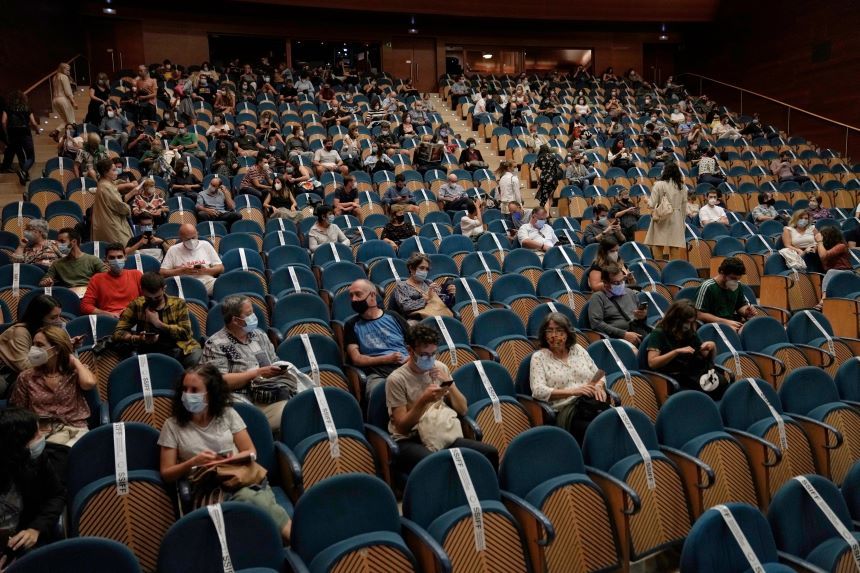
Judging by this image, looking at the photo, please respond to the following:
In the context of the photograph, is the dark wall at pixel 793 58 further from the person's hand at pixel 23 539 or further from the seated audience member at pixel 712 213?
the person's hand at pixel 23 539

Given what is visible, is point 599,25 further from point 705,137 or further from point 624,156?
point 624,156

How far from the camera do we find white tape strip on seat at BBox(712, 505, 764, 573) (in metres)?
2.18

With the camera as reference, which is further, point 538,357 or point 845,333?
point 845,333

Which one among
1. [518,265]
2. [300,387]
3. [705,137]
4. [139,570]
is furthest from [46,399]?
[705,137]

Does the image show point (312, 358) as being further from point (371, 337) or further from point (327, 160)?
point (327, 160)

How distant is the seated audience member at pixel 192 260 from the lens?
4.90 metres

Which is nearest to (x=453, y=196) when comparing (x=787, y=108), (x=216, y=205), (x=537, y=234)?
(x=537, y=234)

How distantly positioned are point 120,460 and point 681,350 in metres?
2.90

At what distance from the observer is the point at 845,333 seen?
18.0 feet

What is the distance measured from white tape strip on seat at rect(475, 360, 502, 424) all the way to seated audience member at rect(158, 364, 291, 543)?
1.18m

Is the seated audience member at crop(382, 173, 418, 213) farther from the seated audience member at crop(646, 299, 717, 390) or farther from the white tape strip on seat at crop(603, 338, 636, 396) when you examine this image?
the seated audience member at crop(646, 299, 717, 390)

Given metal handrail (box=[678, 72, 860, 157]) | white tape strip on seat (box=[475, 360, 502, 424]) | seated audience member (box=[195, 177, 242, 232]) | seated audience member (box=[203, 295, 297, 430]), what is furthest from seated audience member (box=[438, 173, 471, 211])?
metal handrail (box=[678, 72, 860, 157])

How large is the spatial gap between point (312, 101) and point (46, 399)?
10660mm

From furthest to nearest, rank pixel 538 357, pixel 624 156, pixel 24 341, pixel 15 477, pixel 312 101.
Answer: pixel 312 101, pixel 624 156, pixel 538 357, pixel 24 341, pixel 15 477
